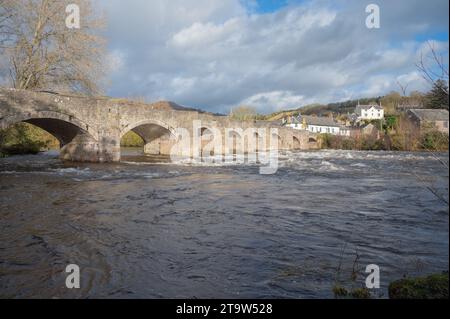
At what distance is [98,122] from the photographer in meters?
21.5

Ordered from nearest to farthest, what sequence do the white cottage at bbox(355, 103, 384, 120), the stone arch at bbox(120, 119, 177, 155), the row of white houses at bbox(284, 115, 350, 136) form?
the stone arch at bbox(120, 119, 177, 155) → the white cottage at bbox(355, 103, 384, 120) → the row of white houses at bbox(284, 115, 350, 136)

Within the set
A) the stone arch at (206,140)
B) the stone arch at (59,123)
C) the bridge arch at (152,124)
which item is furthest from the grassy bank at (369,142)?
the stone arch at (59,123)

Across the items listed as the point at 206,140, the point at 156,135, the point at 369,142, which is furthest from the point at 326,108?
the point at 156,135

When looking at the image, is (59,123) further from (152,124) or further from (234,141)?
(234,141)

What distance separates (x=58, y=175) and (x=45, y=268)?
460 inches

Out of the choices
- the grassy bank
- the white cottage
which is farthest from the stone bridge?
the white cottage

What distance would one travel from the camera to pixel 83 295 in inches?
156

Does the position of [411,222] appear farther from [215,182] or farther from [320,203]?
[215,182]

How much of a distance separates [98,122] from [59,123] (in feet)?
7.14

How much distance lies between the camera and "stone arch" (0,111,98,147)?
17.1m

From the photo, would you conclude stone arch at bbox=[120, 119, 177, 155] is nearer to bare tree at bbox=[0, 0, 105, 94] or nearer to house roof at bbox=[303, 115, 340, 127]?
bare tree at bbox=[0, 0, 105, 94]

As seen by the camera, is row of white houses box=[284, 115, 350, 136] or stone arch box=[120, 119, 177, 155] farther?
row of white houses box=[284, 115, 350, 136]
